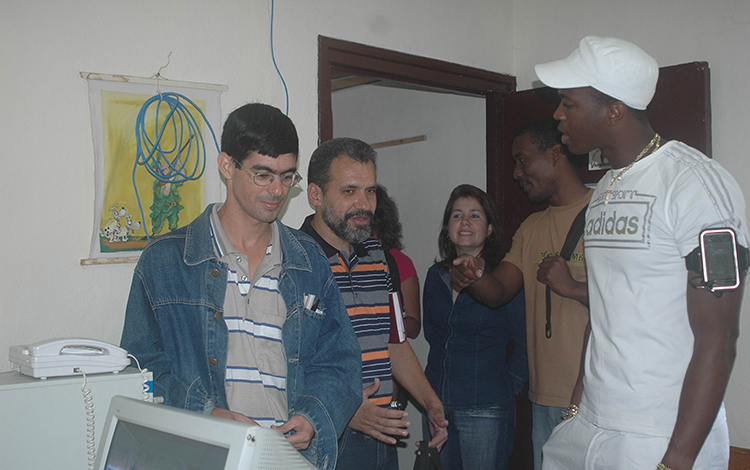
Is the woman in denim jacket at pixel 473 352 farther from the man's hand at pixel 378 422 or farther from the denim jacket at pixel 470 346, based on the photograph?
the man's hand at pixel 378 422

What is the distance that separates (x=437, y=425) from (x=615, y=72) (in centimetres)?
133

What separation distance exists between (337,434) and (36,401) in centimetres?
75

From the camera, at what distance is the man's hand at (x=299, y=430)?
148 cm

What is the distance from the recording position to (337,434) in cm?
163

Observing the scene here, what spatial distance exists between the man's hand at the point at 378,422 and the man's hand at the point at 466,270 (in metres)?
0.77

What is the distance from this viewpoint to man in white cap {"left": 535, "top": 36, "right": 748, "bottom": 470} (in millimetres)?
1362

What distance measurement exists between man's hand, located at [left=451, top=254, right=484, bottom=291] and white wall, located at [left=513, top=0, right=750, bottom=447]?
1234 mm

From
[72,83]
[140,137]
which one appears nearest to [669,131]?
[140,137]

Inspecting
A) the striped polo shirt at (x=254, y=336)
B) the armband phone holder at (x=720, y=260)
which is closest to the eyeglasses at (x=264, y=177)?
the striped polo shirt at (x=254, y=336)

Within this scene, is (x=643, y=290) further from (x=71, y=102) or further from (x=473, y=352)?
(x=71, y=102)

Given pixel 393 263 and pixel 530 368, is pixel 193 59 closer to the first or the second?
pixel 393 263

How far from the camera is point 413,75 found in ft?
10.1

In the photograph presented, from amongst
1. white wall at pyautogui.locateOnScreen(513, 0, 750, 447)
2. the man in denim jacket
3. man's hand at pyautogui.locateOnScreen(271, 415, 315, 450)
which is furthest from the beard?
white wall at pyautogui.locateOnScreen(513, 0, 750, 447)

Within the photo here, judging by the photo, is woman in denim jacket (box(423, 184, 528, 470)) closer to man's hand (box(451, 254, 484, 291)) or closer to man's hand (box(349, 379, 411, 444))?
man's hand (box(451, 254, 484, 291))
